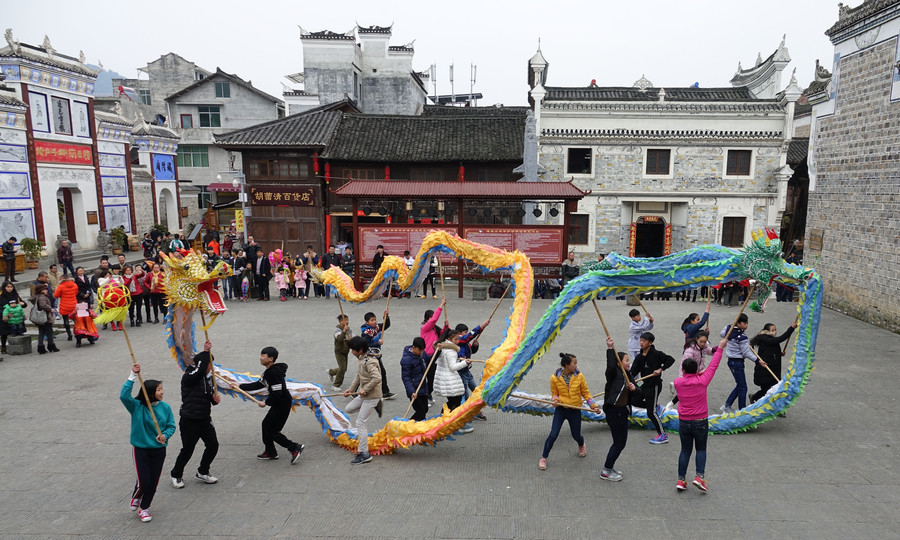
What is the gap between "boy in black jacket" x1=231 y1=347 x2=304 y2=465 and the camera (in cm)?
661

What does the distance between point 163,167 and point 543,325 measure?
3088 cm

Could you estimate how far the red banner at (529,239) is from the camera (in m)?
16.7

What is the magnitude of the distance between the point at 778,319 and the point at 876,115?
18.9ft

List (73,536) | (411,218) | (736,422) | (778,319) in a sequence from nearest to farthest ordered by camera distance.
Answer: (73,536) → (736,422) → (778,319) → (411,218)

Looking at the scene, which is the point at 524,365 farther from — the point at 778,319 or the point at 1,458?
the point at 778,319

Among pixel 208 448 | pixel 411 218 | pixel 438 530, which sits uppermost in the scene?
pixel 411 218

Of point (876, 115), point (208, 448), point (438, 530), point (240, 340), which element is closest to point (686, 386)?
point (438, 530)

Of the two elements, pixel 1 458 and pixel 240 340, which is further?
pixel 240 340

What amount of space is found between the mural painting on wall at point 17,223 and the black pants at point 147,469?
19.9 meters

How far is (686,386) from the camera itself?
5.88 m

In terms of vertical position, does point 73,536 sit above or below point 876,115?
below

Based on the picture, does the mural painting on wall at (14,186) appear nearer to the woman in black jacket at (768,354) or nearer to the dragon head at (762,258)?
the dragon head at (762,258)

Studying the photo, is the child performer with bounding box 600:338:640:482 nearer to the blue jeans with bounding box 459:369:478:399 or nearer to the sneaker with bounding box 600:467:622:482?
the sneaker with bounding box 600:467:622:482

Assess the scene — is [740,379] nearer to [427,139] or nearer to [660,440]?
[660,440]
